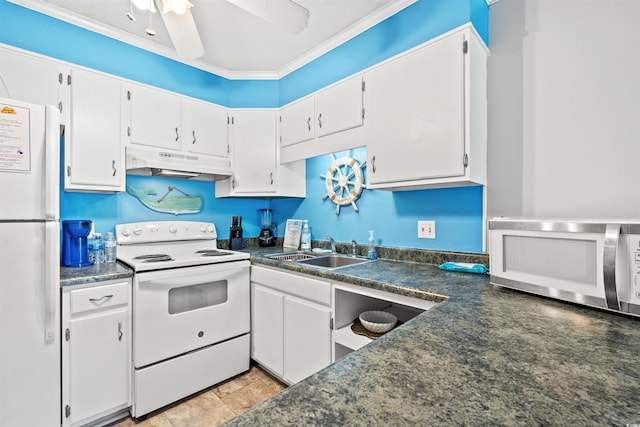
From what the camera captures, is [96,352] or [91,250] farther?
[91,250]

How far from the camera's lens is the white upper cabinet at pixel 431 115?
1511mm

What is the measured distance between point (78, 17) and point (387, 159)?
2.40 meters

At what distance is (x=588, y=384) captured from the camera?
0.56 m

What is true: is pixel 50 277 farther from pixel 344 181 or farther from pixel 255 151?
pixel 344 181

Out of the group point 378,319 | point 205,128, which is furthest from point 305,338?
point 205,128

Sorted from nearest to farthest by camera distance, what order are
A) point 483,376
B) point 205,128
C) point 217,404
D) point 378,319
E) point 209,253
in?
1. point 483,376
2. point 378,319
3. point 217,404
4. point 209,253
5. point 205,128

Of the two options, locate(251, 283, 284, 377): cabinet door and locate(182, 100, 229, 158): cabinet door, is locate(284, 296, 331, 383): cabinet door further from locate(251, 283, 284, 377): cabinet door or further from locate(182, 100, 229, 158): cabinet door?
locate(182, 100, 229, 158): cabinet door

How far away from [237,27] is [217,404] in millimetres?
2665

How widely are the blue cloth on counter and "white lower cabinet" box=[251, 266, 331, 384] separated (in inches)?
27.1

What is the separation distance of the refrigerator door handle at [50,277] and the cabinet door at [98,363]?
0.44 feet

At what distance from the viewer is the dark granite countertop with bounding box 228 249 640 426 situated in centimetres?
47

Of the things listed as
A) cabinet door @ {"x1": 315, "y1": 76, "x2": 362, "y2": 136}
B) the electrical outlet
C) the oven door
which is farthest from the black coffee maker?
the electrical outlet

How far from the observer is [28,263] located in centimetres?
139

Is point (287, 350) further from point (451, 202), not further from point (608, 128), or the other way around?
point (608, 128)
